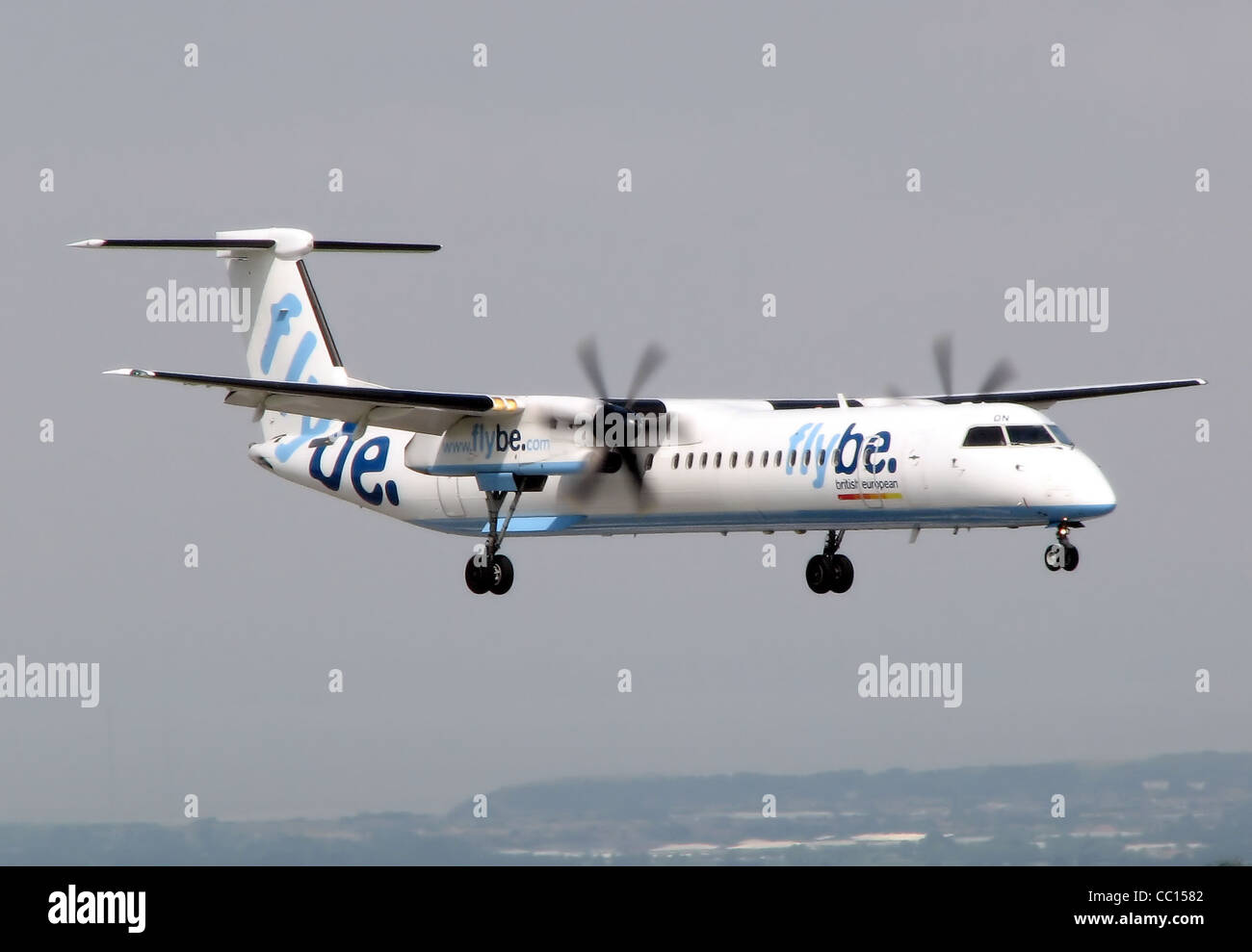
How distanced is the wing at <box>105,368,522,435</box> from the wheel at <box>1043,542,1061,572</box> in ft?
31.2

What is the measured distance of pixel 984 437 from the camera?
94.5 ft

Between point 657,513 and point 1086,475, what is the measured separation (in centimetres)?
750

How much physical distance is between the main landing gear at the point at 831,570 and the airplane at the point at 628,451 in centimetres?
2

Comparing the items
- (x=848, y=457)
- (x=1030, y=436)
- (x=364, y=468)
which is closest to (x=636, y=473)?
(x=848, y=457)

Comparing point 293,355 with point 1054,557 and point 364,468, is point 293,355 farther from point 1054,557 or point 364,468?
point 1054,557

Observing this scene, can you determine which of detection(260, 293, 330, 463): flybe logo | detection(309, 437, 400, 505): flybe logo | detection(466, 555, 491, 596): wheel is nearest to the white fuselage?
detection(309, 437, 400, 505): flybe logo

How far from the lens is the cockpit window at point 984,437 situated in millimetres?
28688

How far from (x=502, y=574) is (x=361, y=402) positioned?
4.03 m

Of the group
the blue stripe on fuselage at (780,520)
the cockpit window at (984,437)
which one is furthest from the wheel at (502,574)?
the cockpit window at (984,437)

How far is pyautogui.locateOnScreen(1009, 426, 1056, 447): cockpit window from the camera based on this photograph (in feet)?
93.4

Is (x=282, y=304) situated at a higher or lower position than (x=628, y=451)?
higher

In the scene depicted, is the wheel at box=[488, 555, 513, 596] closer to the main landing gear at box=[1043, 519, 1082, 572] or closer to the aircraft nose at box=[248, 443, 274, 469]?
the aircraft nose at box=[248, 443, 274, 469]

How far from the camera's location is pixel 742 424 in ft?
104
